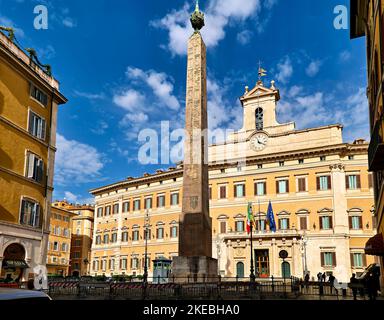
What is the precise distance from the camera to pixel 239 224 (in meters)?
43.5

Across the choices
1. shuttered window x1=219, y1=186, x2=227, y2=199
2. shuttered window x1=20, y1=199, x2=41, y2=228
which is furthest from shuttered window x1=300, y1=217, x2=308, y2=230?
shuttered window x1=20, y1=199, x2=41, y2=228

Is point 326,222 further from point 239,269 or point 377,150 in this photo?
point 377,150

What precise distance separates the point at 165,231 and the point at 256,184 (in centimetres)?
1277

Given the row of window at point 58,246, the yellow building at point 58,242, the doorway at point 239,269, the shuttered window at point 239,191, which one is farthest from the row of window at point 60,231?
the doorway at point 239,269

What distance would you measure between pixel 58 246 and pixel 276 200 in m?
32.2

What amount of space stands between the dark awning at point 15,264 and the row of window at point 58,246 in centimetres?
3735

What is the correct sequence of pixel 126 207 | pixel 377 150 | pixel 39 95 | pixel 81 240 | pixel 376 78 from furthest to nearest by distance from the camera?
pixel 81 240, pixel 126 207, pixel 39 95, pixel 376 78, pixel 377 150

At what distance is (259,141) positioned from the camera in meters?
44.4

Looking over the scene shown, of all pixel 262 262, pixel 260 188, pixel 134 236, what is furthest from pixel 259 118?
pixel 134 236

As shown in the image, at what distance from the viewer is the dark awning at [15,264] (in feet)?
62.0

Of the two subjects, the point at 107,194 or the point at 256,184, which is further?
the point at 107,194

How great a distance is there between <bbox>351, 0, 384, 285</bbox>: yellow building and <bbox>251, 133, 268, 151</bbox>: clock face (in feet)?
73.9
